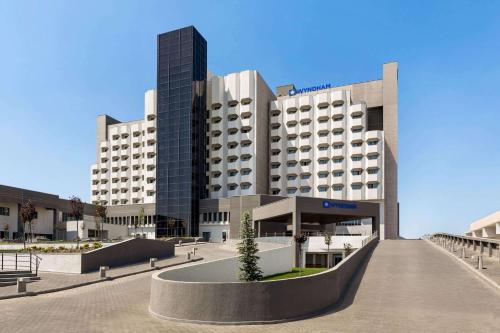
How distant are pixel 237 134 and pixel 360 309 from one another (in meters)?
76.8

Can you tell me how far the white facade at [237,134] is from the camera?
8994cm

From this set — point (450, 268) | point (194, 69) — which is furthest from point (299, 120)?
point (450, 268)

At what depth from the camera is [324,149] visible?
294 ft

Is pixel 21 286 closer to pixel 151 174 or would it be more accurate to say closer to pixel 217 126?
pixel 217 126

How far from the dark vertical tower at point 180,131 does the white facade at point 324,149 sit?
56.7ft

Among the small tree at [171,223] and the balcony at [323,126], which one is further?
the balcony at [323,126]

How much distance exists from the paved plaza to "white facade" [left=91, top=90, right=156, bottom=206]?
8028cm

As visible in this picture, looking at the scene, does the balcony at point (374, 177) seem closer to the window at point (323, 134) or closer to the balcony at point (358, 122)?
the balcony at point (358, 122)

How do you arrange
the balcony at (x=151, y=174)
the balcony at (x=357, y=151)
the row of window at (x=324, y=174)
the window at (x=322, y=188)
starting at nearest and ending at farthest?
the row of window at (x=324, y=174) → the balcony at (x=357, y=151) → the window at (x=322, y=188) → the balcony at (x=151, y=174)

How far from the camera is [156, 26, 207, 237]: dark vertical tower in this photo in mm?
87438

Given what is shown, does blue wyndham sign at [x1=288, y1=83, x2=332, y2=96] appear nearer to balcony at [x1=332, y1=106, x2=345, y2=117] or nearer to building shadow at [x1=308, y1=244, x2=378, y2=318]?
balcony at [x1=332, y1=106, x2=345, y2=117]

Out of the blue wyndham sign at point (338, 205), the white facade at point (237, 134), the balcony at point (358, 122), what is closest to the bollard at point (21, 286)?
the blue wyndham sign at point (338, 205)

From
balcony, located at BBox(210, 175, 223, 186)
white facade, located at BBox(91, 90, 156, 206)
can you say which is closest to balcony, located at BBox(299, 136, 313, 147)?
balcony, located at BBox(210, 175, 223, 186)

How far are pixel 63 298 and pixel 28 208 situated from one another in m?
30.3
